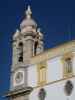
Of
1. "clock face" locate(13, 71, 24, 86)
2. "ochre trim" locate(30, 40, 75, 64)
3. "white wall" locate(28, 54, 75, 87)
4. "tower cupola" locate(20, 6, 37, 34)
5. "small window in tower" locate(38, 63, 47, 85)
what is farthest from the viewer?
"tower cupola" locate(20, 6, 37, 34)

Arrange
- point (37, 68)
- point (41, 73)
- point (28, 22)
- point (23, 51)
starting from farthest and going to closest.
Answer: point (28, 22) → point (23, 51) → point (37, 68) → point (41, 73)

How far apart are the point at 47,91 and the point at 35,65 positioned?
3.02 metres

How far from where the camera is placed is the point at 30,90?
43875mm

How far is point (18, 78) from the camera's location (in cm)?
4588

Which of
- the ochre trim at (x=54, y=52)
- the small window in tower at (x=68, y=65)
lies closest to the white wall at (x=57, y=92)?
the small window in tower at (x=68, y=65)

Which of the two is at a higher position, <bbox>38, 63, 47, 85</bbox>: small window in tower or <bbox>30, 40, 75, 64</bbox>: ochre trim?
<bbox>30, 40, 75, 64</bbox>: ochre trim

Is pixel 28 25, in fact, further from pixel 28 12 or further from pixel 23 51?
pixel 23 51

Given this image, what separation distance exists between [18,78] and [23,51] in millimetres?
2477

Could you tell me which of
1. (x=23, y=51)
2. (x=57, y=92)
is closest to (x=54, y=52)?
(x=57, y=92)

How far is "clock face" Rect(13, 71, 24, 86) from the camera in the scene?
4531 centimetres

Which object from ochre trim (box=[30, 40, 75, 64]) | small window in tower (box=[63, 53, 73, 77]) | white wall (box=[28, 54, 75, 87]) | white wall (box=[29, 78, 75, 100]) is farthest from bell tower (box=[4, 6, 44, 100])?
small window in tower (box=[63, 53, 73, 77])

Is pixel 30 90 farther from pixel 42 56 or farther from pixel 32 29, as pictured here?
pixel 32 29

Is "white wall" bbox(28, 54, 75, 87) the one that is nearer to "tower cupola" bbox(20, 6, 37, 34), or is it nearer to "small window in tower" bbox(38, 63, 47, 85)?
"small window in tower" bbox(38, 63, 47, 85)

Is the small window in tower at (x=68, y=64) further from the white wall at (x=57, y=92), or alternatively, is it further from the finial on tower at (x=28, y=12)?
the finial on tower at (x=28, y=12)
